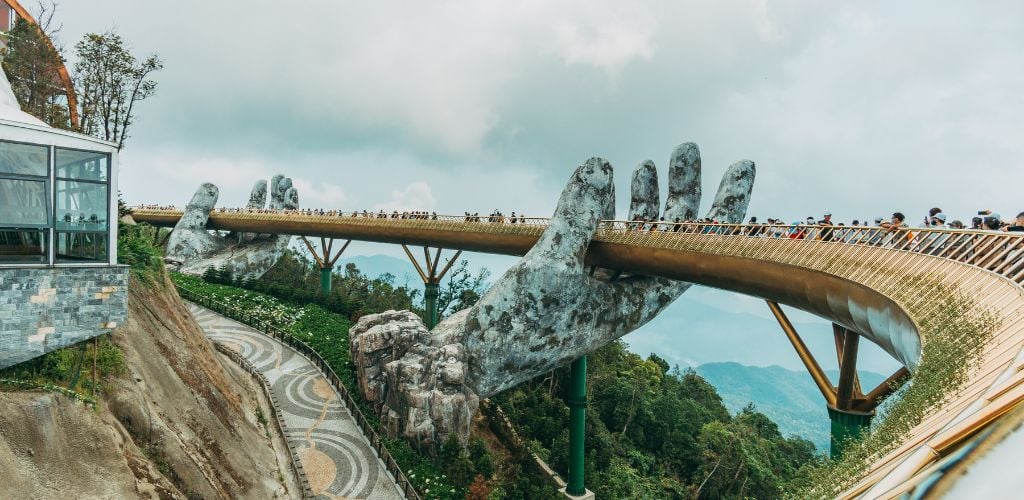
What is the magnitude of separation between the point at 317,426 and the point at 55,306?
11.6 metres

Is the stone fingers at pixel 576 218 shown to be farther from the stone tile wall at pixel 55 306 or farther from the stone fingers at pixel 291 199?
the stone fingers at pixel 291 199

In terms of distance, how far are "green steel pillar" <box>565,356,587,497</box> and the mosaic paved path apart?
9245 mm

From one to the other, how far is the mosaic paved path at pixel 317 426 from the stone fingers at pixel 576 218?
35.0 ft

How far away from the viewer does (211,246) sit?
45531 mm

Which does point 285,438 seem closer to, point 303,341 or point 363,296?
point 303,341

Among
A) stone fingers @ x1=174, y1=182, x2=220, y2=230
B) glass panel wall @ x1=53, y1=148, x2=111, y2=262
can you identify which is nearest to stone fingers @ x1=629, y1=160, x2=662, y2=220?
glass panel wall @ x1=53, y1=148, x2=111, y2=262

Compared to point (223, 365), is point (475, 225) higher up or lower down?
higher up

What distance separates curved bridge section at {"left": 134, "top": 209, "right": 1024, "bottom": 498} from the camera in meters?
2.78

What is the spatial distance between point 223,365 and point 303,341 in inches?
386

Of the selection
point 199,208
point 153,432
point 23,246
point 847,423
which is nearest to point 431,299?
point 153,432

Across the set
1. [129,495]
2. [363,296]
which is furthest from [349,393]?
[363,296]

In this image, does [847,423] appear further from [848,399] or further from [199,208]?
[199,208]

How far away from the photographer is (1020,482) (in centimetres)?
137

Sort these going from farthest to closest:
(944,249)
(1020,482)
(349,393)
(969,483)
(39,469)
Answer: (349,393) → (39,469) → (944,249) → (969,483) → (1020,482)
